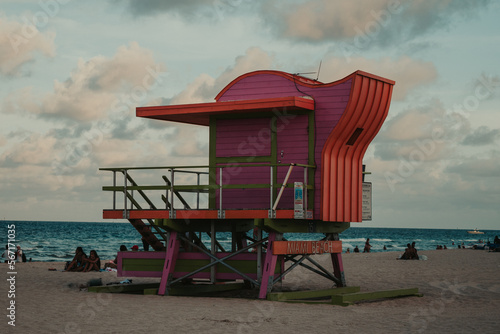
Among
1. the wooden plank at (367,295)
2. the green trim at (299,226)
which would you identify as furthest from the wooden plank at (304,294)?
the green trim at (299,226)

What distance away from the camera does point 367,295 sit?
18.9 meters

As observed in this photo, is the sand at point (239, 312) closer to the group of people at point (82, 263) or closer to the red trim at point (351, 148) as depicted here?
the red trim at point (351, 148)

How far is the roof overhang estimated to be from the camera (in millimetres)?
18281

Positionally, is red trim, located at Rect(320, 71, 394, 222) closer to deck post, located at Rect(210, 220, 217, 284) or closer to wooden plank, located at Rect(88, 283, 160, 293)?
deck post, located at Rect(210, 220, 217, 284)

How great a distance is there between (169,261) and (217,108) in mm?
4362

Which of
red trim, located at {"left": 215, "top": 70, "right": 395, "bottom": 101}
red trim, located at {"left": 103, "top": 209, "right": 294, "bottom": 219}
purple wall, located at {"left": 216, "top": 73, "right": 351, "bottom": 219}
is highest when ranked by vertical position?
red trim, located at {"left": 215, "top": 70, "right": 395, "bottom": 101}

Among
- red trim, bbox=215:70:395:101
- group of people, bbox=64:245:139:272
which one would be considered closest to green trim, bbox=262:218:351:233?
red trim, bbox=215:70:395:101

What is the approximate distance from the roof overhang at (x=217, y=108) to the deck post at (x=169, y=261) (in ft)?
10.7

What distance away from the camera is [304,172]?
18.4m

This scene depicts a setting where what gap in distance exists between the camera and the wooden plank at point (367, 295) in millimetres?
18030

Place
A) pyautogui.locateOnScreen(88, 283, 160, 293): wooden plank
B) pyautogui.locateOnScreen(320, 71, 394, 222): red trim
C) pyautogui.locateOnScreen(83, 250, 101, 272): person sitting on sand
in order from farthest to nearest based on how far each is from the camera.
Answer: pyautogui.locateOnScreen(83, 250, 101, 272): person sitting on sand → pyautogui.locateOnScreen(88, 283, 160, 293): wooden plank → pyautogui.locateOnScreen(320, 71, 394, 222): red trim

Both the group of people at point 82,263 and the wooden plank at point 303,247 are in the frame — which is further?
the group of people at point 82,263

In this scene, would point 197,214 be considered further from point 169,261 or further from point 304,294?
point 304,294

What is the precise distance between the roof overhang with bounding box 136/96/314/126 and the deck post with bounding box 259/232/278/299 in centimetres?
328
